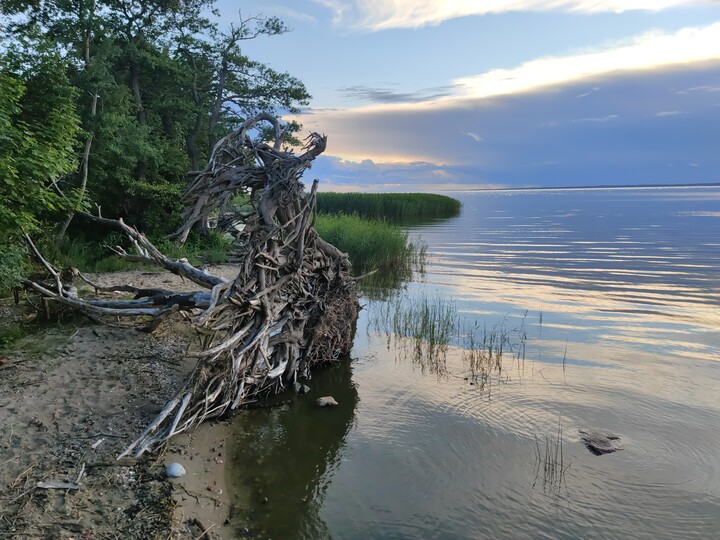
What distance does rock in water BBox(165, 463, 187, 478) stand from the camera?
5611 millimetres

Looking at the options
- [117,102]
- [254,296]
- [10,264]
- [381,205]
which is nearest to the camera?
[10,264]

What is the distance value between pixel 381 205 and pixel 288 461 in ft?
141

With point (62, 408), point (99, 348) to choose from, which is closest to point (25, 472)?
point (62, 408)

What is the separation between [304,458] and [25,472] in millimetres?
3158

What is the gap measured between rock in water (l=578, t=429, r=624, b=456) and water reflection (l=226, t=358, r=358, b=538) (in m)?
3.53

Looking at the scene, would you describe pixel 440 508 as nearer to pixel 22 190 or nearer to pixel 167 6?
pixel 22 190

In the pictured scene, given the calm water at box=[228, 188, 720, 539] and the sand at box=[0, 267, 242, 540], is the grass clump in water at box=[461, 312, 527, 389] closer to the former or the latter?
the calm water at box=[228, 188, 720, 539]

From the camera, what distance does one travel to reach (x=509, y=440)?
297 inches

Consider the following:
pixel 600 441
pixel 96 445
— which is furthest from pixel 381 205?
pixel 96 445

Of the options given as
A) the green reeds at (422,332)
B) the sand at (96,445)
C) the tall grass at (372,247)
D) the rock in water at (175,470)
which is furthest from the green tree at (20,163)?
the tall grass at (372,247)

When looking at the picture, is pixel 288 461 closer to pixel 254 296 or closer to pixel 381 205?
pixel 254 296

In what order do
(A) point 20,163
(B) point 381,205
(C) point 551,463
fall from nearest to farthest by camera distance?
(C) point 551,463, (A) point 20,163, (B) point 381,205

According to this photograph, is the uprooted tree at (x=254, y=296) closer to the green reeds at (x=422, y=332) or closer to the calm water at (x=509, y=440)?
the calm water at (x=509, y=440)

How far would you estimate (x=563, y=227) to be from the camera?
43469 mm
